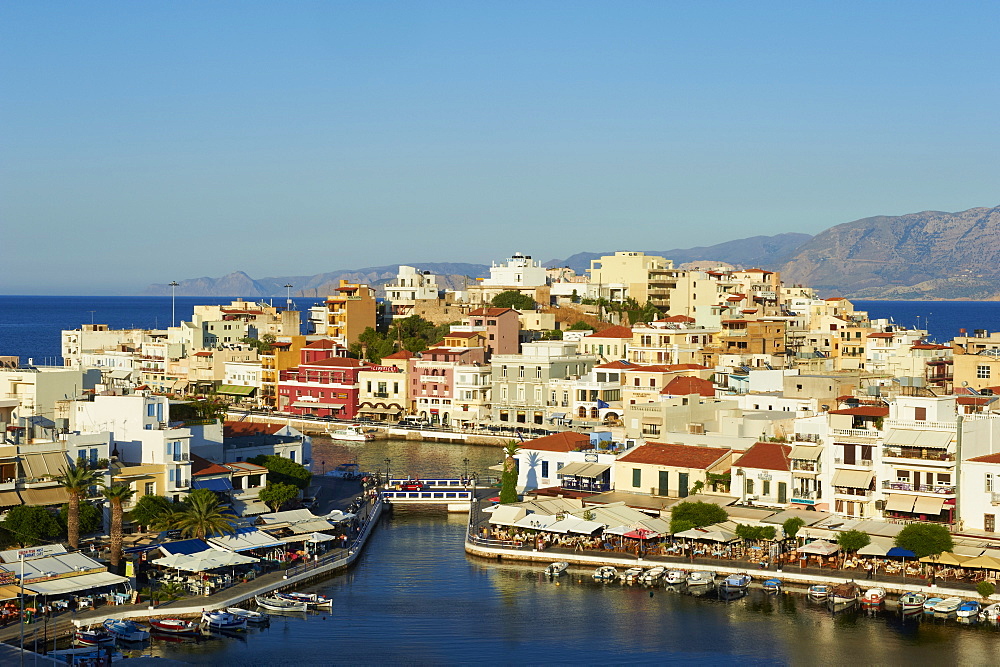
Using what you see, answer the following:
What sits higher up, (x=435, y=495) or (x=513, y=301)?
(x=513, y=301)

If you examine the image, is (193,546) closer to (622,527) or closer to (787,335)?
(622,527)

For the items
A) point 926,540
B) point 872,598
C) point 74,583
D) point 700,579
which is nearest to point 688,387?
point 700,579

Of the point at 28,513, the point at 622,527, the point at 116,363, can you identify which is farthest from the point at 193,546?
the point at 116,363

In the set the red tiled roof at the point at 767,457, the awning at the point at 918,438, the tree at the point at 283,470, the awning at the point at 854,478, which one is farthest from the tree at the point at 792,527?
the tree at the point at 283,470

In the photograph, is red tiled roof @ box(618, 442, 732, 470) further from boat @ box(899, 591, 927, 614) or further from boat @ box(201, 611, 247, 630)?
boat @ box(201, 611, 247, 630)

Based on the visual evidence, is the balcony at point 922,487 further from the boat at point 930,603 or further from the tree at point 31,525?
the tree at point 31,525

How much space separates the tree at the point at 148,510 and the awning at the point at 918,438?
770 inches

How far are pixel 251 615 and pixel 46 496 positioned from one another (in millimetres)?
7841

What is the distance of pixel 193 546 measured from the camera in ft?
109

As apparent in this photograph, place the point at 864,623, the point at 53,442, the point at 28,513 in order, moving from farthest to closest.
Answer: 1. the point at 53,442
2. the point at 28,513
3. the point at 864,623

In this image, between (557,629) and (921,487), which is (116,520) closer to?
(557,629)

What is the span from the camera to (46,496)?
113 ft

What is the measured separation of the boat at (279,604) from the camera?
102 feet

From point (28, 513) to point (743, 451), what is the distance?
68.6 ft
